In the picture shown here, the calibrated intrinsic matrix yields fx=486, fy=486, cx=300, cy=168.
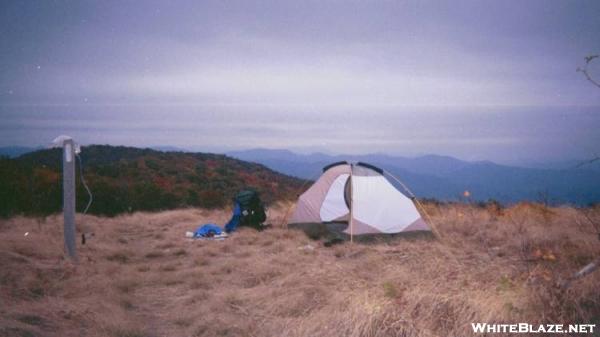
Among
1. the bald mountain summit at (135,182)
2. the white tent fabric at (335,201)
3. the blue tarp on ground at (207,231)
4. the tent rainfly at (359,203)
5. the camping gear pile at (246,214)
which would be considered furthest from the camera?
the bald mountain summit at (135,182)

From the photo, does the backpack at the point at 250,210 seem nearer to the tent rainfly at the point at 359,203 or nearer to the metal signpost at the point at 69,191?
the tent rainfly at the point at 359,203

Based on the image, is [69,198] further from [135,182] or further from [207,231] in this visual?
[135,182]

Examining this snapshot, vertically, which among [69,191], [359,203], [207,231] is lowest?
[207,231]

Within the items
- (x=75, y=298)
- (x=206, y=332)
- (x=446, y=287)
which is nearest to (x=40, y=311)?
(x=75, y=298)

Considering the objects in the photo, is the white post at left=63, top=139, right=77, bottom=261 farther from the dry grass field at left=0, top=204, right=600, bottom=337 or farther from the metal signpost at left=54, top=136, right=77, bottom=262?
the dry grass field at left=0, top=204, right=600, bottom=337

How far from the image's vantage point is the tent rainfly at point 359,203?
950 centimetres

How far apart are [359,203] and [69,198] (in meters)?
5.25

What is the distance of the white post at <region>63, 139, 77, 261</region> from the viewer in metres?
6.77

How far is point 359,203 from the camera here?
31.7ft

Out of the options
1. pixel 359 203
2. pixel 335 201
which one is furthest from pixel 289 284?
pixel 335 201

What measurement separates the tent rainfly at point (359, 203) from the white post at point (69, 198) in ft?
15.8

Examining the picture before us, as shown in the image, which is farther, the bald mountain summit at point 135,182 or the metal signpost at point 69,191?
the bald mountain summit at point 135,182

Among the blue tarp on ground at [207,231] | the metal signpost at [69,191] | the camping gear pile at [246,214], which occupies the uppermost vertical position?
the metal signpost at [69,191]

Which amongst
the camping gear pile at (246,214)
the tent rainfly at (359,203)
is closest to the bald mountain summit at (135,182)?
the camping gear pile at (246,214)
